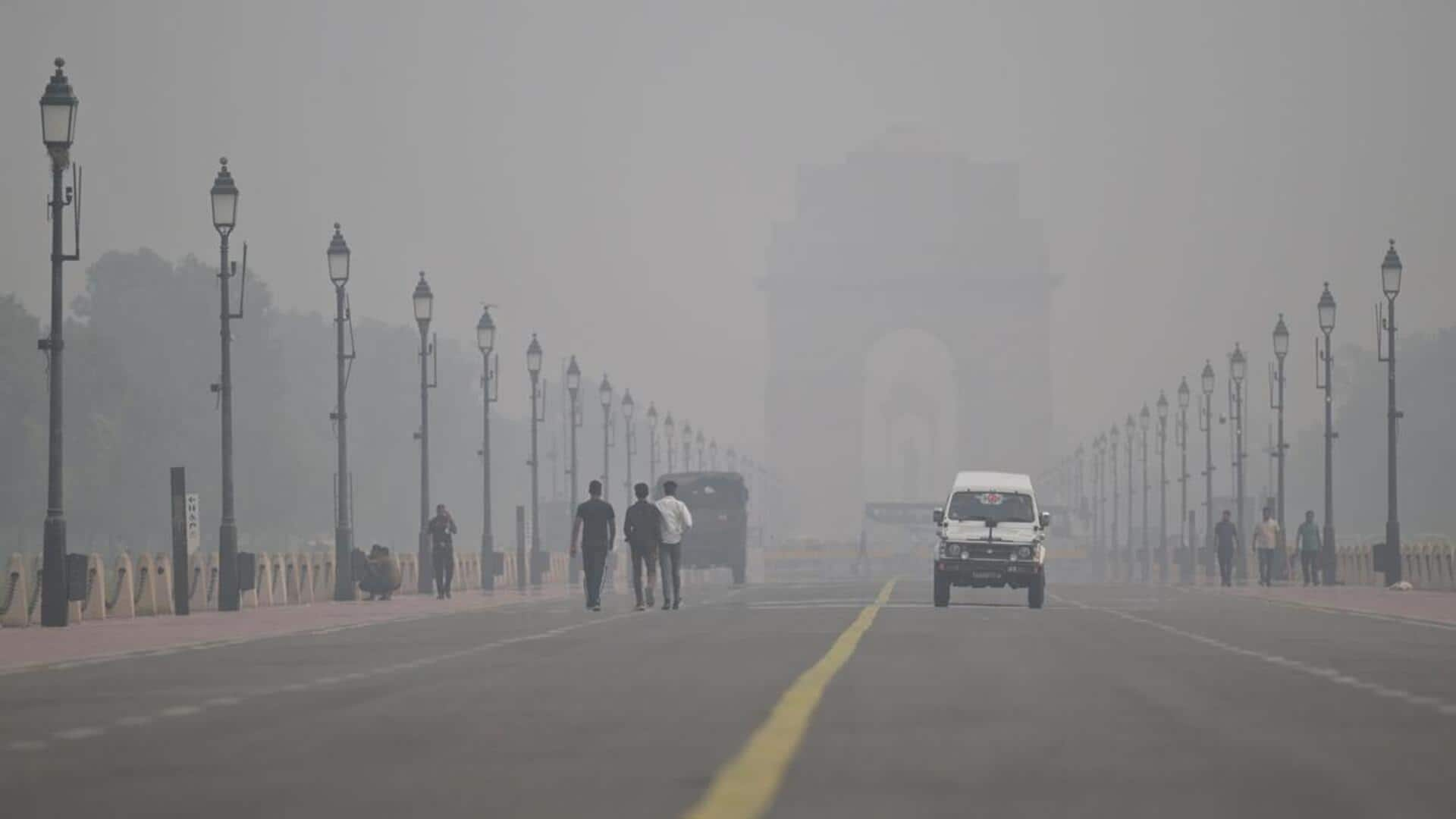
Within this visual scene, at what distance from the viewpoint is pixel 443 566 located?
5781 cm

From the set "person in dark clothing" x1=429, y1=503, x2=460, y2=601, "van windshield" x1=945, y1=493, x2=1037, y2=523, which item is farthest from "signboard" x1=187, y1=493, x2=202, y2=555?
"person in dark clothing" x1=429, y1=503, x2=460, y2=601

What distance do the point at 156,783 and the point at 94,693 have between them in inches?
302

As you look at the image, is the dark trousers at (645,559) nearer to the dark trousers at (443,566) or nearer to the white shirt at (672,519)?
the white shirt at (672,519)

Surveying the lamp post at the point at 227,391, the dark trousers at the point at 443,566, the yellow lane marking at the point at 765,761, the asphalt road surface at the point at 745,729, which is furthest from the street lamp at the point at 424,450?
the yellow lane marking at the point at 765,761

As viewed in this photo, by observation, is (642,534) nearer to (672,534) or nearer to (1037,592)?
(672,534)

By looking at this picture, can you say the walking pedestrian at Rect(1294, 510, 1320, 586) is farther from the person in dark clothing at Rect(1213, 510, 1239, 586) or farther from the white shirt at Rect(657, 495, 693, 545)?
the white shirt at Rect(657, 495, 693, 545)

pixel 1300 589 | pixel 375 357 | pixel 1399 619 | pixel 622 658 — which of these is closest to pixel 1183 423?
pixel 1300 589

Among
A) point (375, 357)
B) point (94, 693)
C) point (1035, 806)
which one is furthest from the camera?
point (375, 357)

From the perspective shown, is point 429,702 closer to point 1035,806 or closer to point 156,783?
point 156,783

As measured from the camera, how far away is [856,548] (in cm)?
17475

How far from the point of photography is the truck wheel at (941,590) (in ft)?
145

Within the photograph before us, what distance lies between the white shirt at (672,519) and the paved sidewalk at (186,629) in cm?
367

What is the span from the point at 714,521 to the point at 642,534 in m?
41.3

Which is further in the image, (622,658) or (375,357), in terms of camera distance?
(375,357)
